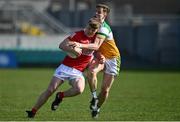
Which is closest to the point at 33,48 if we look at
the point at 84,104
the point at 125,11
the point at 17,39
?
the point at 17,39

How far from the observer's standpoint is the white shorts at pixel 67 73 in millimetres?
14367

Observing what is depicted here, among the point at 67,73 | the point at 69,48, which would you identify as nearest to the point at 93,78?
the point at 67,73

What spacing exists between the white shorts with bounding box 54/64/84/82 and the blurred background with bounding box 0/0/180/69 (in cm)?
2888

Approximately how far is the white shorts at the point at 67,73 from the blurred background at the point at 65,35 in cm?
2888

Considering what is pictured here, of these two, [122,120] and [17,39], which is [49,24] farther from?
[122,120]

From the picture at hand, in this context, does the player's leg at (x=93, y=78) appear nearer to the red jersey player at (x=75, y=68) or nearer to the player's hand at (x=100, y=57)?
the player's hand at (x=100, y=57)

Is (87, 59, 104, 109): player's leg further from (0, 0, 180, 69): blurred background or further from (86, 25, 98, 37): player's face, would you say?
(0, 0, 180, 69): blurred background

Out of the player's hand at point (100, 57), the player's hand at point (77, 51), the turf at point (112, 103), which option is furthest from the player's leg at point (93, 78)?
the player's hand at point (77, 51)

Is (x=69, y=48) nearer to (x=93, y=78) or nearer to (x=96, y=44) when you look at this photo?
(x=96, y=44)

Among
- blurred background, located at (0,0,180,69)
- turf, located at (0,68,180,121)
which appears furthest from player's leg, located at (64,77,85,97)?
blurred background, located at (0,0,180,69)

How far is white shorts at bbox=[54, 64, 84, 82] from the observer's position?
14367 mm

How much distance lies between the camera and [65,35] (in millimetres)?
48812

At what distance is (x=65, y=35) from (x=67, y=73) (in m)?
34.5

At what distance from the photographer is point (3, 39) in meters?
48.6
